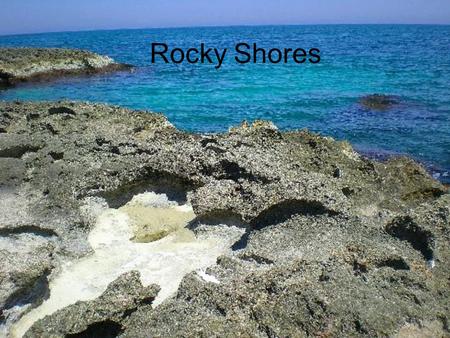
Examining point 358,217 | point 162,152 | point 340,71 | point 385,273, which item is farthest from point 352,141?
point 340,71

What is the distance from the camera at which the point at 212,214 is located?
21.6 ft

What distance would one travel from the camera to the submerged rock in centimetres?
1912

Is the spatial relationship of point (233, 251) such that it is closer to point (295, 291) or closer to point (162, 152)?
point (295, 291)

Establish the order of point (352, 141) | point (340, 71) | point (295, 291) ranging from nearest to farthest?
1. point (295, 291)
2. point (352, 141)
3. point (340, 71)

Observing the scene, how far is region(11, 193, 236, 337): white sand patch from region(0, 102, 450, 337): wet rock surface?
6.7 inches

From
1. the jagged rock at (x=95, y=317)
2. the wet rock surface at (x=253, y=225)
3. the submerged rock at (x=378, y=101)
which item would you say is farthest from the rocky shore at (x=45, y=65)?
the jagged rock at (x=95, y=317)

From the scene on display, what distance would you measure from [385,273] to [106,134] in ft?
19.3

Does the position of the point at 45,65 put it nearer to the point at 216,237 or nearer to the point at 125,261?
the point at 216,237

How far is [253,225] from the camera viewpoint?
614 cm

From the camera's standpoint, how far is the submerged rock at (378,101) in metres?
19.1

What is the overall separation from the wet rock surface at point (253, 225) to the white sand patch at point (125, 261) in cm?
17

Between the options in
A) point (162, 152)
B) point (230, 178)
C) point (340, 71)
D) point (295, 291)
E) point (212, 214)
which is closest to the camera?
point (295, 291)

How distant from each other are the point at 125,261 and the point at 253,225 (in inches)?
64.6

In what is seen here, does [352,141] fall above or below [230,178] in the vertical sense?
below
